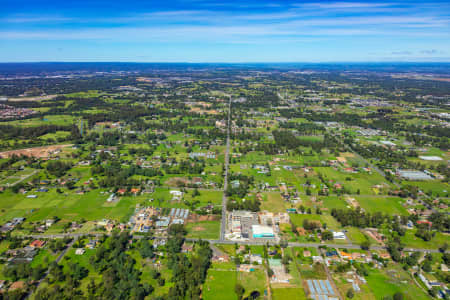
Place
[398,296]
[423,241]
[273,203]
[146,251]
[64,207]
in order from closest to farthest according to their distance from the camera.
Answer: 1. [398,296]
2. [146,251]
3. [423,241]
4. [64,207]
5. [273,203]

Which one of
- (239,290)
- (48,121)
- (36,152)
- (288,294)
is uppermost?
(48,121)

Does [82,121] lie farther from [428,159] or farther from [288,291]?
[428,159]

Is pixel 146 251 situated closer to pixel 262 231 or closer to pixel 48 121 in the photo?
pixel 262 231

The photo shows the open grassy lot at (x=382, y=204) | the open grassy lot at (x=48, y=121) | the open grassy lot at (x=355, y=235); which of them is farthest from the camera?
the open grassy lot at (x=48, y=121)

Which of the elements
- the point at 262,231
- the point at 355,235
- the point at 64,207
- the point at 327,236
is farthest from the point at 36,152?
the point at 355,235

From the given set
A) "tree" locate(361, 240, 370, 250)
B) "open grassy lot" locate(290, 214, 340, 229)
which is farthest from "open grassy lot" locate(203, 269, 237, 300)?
"tree" locate(361, 240, 370, 250)

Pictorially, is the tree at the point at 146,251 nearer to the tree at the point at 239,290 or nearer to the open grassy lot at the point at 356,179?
the tree at the point at 239,290

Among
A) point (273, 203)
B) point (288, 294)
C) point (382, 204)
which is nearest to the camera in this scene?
point (288, 294)

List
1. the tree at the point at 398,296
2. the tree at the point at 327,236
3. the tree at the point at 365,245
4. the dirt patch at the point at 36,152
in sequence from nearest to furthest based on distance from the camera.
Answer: the tree at the point at 398,296, the tree at the point at 365,245, the tree at the point at 327,236, the dirt patch at the point at 36,152

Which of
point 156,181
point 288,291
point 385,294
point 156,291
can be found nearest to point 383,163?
point 385,294

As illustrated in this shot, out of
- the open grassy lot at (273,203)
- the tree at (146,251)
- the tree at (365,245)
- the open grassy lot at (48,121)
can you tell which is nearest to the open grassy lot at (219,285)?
the tree at (146,251)

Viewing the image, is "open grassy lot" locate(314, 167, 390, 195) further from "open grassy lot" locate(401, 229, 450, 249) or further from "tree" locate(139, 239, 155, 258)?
"tree" locate(139, 239, 155, 258)
